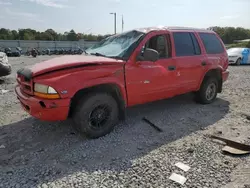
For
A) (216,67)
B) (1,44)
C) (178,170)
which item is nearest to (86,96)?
(178,170)

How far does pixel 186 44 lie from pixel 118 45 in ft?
5.63

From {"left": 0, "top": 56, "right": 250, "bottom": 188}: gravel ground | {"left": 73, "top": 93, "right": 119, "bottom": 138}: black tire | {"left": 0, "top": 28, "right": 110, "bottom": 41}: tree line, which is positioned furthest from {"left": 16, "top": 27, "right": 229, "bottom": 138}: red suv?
{"left": 0, "top": 28, "right": 110, "bottom": 41}: tree line

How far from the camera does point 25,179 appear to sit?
9.20ft

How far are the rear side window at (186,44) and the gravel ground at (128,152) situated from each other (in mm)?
1418

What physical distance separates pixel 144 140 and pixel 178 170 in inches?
38.3

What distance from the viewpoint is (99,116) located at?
394cm

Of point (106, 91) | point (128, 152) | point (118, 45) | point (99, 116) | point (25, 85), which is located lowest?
point (128, 152)

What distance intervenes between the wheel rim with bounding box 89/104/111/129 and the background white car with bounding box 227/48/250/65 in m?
14.5

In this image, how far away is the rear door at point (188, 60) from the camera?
499cm

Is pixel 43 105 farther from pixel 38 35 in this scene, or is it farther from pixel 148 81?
pixel 38 35

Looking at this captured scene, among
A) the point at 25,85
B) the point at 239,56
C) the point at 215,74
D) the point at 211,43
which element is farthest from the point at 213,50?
the point at 239,56

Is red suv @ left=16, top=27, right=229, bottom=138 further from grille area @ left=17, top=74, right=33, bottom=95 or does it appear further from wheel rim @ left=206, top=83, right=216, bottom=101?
wheel rim @ left=206, top=83, right=216, bottom=101

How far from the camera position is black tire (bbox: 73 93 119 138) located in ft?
12.0

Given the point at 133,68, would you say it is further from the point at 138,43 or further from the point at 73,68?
the point at 73,68
